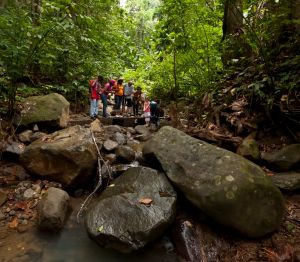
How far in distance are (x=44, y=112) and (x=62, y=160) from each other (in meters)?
2.35

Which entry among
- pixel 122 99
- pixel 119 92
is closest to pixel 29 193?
pixel 119 92

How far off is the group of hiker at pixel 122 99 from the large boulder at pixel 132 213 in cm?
567

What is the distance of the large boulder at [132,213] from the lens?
419cm

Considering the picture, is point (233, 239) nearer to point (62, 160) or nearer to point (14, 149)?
point (62, 160)

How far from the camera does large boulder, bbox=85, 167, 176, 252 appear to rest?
4.19 m

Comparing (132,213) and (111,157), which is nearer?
(132,213)

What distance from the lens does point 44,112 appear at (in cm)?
738

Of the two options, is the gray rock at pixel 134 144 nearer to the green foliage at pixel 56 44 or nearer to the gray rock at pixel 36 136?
the gray rock at pixel 36 136

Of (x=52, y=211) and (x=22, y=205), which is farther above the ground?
(x=52, y=211)

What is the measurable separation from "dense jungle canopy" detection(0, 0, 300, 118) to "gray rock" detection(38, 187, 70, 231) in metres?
3.11

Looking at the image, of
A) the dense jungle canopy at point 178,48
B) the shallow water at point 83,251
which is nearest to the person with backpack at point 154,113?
the dense jungle canopy at point 178,48

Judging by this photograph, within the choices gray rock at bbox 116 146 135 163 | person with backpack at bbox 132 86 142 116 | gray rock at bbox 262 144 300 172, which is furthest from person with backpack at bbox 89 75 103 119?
gray rock at bbox 262 144 300 172

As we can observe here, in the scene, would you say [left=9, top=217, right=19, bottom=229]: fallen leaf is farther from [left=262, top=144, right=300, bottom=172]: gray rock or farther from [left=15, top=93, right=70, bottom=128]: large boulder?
[left=262, top=144, right=300, bottom=172]: gray rock

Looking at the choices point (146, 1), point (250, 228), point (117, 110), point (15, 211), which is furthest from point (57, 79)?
point (146, 1)
